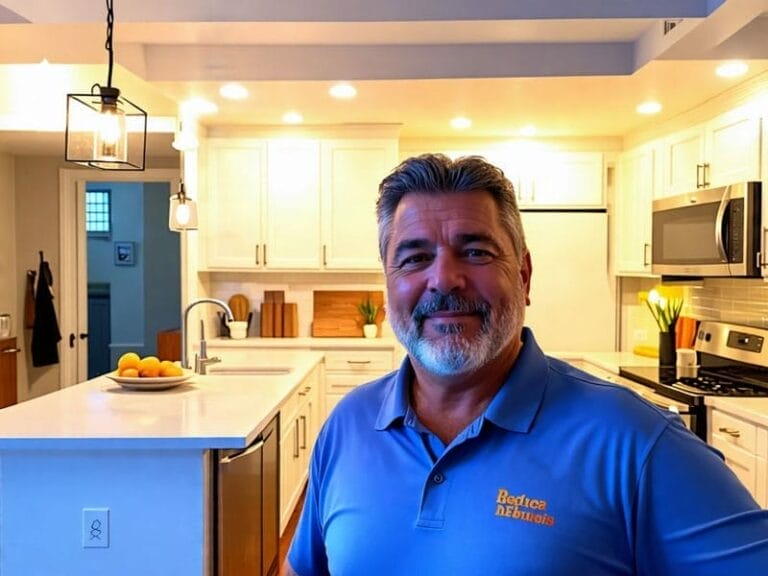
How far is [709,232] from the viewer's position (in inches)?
130

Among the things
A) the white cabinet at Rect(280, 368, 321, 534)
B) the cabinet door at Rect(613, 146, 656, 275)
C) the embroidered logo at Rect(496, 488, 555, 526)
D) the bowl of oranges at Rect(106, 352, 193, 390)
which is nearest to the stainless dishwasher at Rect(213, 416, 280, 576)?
the white cabinet at Rect(280, 368, 321, 534)

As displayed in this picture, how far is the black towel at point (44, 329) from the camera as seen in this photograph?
5145 mm

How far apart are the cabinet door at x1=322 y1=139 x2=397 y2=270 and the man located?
3.37m

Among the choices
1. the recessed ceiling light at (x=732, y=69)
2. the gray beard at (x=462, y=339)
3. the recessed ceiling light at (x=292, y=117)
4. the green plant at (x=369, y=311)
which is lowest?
the green plant at (x=369, y=311)

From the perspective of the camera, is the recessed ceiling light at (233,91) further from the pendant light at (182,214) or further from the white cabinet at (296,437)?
the white cabinet at (296,437)

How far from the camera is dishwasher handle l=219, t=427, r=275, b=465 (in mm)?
2186

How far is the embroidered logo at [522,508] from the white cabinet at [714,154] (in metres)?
2.74

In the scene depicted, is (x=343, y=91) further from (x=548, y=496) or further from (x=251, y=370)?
(x=548, y=496)

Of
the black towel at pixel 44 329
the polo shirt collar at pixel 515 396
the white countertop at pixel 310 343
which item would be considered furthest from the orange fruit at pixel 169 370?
the black towel at pixel 44 329

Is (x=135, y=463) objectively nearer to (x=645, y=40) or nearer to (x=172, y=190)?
(x=645, y=40)

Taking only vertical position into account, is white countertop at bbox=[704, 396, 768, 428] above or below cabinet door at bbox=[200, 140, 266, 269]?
below

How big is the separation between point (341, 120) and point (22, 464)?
9.59ft

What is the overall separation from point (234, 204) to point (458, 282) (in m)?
3.75

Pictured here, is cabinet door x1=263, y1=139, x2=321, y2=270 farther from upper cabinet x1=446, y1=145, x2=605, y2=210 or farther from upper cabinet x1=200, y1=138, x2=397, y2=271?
upper cabinet x1=446, y1=145, x2=605, y2=210
